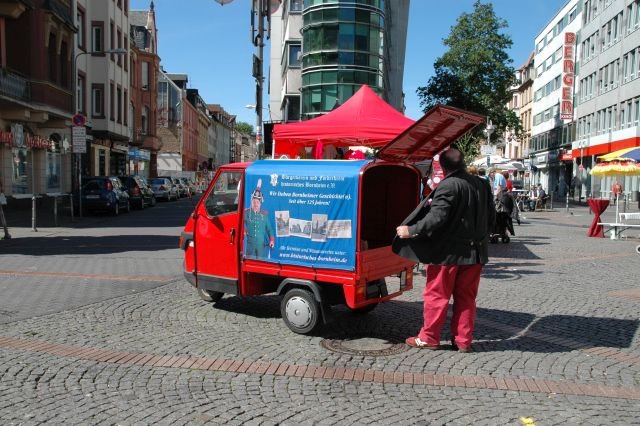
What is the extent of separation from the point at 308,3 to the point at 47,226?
1216 inches

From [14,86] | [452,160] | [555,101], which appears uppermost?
[555,101]

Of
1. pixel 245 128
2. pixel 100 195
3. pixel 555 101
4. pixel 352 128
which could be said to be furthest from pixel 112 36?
pixel 245 128

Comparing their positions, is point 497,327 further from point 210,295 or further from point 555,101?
point 555,101

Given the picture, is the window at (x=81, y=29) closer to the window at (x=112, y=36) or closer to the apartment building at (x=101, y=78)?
the apartment building at (x=101, y=78)

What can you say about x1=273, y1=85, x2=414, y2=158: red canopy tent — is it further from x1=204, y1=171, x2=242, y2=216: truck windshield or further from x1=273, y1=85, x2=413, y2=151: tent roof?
x1=204, y1=171, x2=242, y2=216: truck windshield

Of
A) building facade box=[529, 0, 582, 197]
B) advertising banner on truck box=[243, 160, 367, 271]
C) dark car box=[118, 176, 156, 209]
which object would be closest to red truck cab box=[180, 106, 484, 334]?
advertising banner on truck box=[243, 160, 367, 271]

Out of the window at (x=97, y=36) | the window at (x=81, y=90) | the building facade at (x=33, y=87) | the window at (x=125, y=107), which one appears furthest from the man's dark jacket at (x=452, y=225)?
the window at (x=125, y=107)

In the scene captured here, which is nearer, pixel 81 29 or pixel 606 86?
pixel 81 29

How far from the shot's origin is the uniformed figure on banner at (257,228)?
633cm

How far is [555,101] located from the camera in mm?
64688

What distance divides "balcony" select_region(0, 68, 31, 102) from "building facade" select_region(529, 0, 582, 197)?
42985 mm

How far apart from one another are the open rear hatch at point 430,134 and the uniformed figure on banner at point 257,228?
132 centimetres

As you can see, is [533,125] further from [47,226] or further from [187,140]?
[47,226]

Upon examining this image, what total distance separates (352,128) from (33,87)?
18.9 m
